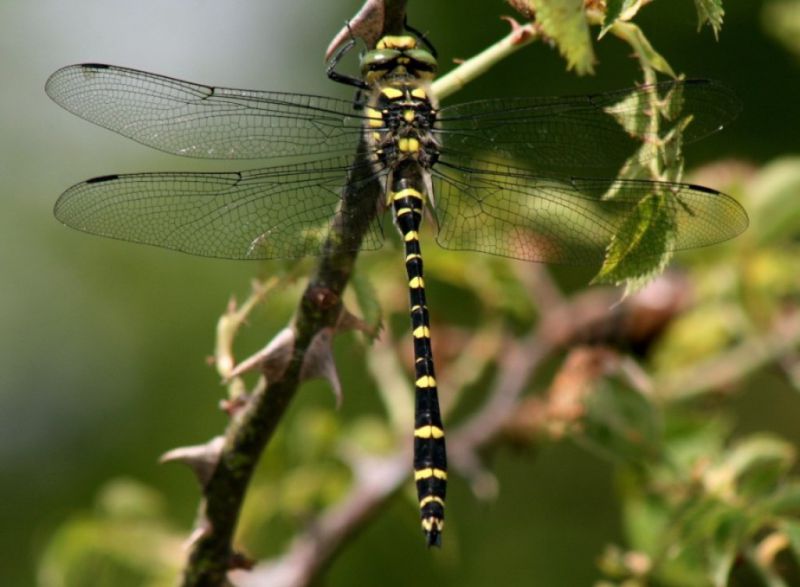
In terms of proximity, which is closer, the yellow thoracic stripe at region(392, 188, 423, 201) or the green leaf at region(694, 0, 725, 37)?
the green leaf at region(694, 0, 725, 37)

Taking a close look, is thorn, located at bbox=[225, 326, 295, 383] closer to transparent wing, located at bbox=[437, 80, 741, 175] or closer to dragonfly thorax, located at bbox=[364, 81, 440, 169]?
dragonfly thorax, located at bbox=[364, 81, 440, 169]

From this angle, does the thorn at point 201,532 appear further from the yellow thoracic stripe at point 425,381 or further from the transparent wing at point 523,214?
the transparent wing at point 523,214

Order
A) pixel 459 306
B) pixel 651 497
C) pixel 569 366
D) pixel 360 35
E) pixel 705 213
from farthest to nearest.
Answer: pixel 459 306
pixel 569 366
pixel 651 497
pixel 705 213
pixel 360 35

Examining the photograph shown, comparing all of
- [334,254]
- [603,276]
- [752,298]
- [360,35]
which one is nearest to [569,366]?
[752,298]

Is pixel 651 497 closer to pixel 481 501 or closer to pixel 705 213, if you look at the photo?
pixel 481 501

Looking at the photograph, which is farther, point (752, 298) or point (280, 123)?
point (752, 298)

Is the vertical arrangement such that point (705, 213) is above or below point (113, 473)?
below

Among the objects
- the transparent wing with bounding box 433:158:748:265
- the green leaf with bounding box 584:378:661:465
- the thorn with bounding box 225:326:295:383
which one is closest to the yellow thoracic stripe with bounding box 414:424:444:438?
the green leaf with bounding box 584:378:661:465

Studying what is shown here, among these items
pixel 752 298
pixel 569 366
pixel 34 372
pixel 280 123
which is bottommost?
pixel 569 366
